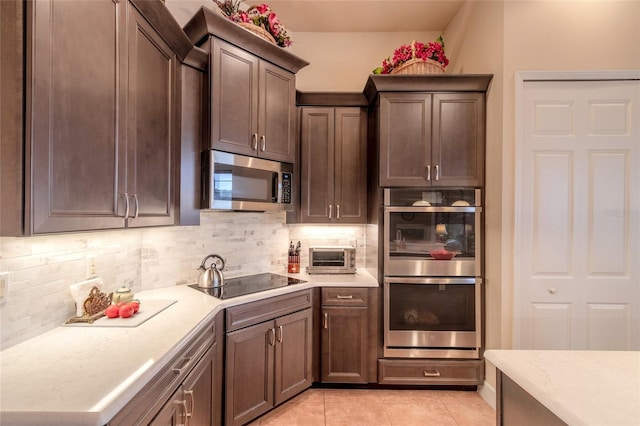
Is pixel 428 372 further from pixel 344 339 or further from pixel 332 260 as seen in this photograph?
pixel 332 260

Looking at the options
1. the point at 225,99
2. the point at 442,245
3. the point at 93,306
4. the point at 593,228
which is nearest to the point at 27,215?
the point at 93,306

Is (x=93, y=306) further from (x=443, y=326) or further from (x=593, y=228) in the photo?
(x=593, y=228)

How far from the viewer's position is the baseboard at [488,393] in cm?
219

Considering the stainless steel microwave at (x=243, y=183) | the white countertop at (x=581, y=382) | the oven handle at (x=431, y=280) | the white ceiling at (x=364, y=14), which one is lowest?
the oven handle at (x=431, y=280)

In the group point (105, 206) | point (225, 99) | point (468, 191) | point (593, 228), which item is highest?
point (225, 99)

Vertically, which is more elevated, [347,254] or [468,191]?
[468,191]

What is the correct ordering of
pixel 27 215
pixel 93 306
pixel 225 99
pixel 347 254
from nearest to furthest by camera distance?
pixel 27 215, pixel 93 306, pixel 225 99, pixel 347 254

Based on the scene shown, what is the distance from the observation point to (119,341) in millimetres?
1151

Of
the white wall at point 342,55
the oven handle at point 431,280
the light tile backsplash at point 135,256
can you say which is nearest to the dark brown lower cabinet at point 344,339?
the oven handle at point 431,280

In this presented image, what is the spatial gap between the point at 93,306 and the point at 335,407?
178 cm

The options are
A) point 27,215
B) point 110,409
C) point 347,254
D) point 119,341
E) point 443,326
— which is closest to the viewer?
point 110,409

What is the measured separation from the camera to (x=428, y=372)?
7.66 feet

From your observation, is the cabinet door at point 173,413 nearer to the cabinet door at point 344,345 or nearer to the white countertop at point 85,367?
the white countertop at point 85,367

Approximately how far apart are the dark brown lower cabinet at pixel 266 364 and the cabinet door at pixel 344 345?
157 millimetres
